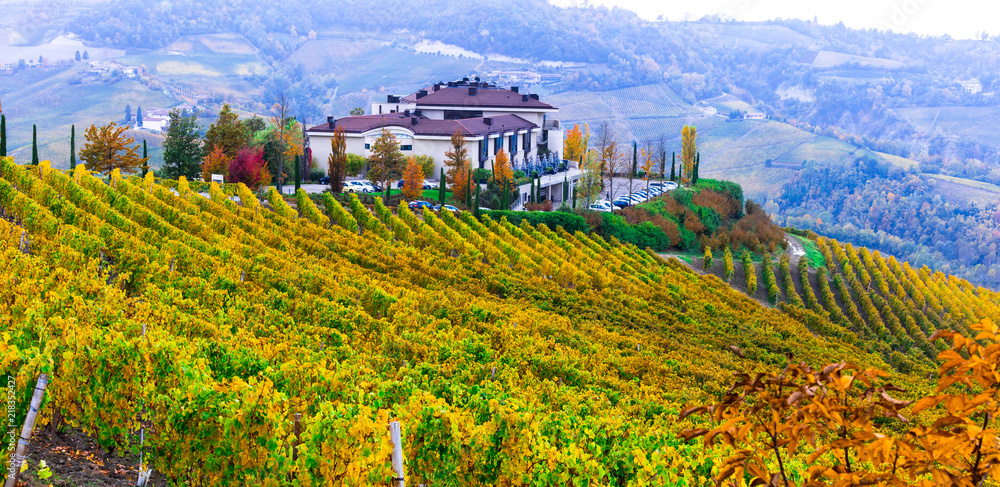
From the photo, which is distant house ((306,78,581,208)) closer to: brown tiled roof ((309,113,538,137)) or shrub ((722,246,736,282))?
brown tiled roof ((309,113,538,137))

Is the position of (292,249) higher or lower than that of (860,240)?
higher

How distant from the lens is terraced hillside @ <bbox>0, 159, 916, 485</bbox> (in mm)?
6574

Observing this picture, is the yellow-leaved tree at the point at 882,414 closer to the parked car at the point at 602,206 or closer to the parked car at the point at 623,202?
the parked car at the point at 602,206

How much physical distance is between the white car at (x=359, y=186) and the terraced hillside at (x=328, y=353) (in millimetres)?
22115

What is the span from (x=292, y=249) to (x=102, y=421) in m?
15.2

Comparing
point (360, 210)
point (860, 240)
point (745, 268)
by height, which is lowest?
point (860, 240)

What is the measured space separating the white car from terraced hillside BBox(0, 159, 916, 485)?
2212 centimetres

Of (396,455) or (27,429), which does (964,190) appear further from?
(27,429)

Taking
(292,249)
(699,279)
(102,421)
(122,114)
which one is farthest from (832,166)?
(102,421)

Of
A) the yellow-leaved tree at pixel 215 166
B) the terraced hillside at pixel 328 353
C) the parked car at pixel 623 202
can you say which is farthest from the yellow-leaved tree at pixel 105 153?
the parked car at pixel 623 202

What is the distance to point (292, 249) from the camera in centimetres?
2231

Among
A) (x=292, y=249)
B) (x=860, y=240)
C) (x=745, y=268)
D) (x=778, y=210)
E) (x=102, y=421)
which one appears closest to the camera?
(x=102, y=421)

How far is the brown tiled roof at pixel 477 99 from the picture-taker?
74088 mm

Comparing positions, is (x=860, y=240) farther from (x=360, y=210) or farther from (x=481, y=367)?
(x=481, y=367)
